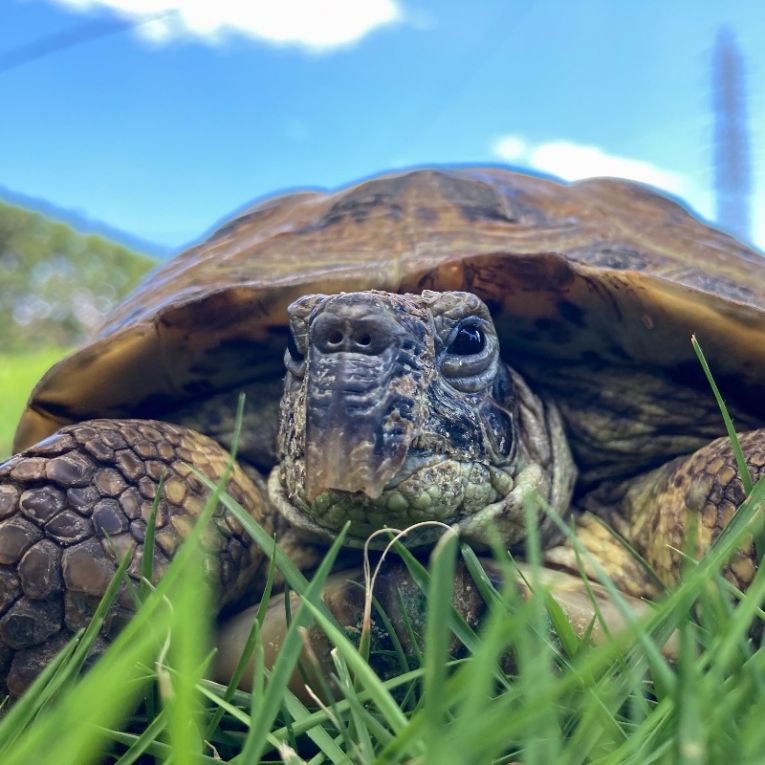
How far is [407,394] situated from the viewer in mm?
1574

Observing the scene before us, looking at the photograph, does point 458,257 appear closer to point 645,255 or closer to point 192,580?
point 645,255

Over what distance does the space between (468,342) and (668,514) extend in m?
0.74

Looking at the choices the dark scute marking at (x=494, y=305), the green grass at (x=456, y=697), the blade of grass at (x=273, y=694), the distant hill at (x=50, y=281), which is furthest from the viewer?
the distant hill at (x=50, y=281)

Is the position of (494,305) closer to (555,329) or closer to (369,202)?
(555,329)

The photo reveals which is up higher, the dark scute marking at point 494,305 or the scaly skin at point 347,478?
the dark scute marking at point 494,305

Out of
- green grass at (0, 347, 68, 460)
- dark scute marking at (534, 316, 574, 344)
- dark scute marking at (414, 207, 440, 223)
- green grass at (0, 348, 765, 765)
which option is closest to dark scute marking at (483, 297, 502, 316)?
dark scute marking at (534, 316, 574, 344)

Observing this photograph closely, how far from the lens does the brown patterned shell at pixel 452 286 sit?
83.4 inches

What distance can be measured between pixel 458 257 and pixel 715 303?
70cm

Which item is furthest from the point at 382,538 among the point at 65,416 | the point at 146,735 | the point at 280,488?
the point at 65,416

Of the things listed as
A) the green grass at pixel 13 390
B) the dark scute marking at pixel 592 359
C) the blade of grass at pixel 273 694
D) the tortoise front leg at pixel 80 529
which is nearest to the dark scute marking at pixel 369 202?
the dark scute marking at pixel 592 359

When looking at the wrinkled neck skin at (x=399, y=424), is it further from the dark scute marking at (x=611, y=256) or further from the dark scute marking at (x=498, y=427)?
the dark scute marking at (x=611, y=256)

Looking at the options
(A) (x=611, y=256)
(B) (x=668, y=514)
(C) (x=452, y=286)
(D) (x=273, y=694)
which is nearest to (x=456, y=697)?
(D) (x=273, y=694)

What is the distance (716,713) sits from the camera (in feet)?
2.77

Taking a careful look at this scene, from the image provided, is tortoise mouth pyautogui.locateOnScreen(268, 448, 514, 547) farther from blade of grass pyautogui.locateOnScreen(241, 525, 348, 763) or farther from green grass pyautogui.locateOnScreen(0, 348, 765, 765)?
blade of grass pyautogui.locateOnScreen(241, 525, 348, 763)
